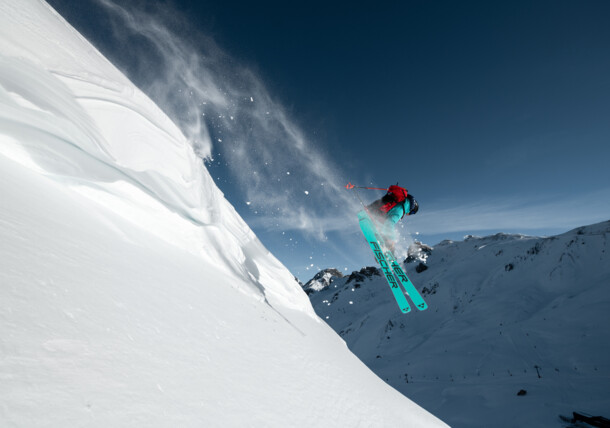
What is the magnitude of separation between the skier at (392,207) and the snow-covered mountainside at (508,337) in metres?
7.42

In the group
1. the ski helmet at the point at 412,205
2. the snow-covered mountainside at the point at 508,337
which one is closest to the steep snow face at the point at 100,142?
the ski helmet at the point at 412,205

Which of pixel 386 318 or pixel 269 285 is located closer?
pixel 269 285

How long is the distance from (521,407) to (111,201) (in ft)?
44.6

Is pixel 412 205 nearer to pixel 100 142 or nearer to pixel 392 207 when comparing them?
pixel 392 207

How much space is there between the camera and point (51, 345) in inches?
41.3

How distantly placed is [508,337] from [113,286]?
930 inches

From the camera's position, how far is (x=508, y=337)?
57.5 feet

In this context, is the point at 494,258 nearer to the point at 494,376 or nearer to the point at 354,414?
the point at 494,376

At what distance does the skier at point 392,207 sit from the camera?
9.27 m

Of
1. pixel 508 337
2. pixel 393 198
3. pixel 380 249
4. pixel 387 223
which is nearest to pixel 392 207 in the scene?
A: pixel 393 198

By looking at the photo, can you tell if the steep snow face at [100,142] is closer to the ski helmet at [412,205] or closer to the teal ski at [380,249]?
the teal ski at [380,249]

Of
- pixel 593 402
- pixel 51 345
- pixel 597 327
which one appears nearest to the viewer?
pixel 51 345

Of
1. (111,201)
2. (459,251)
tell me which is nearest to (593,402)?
(111,201)

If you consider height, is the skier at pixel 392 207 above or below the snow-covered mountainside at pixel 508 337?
above
